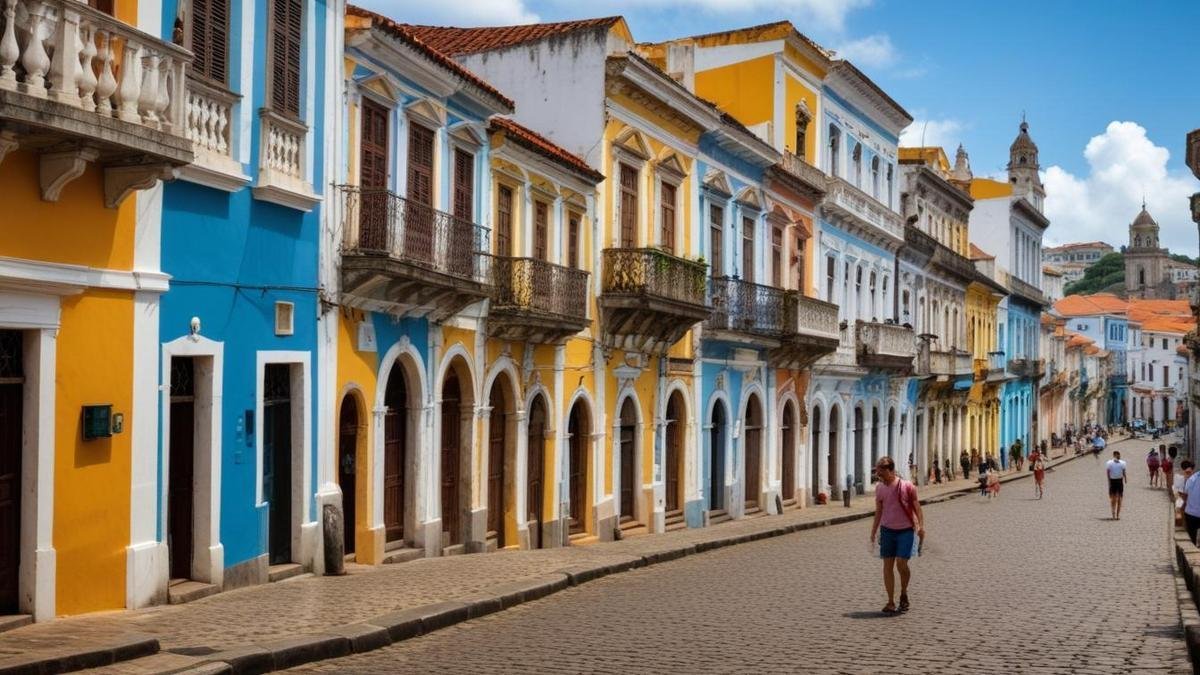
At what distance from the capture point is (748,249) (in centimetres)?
2997

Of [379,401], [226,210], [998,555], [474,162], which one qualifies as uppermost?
[474,162]

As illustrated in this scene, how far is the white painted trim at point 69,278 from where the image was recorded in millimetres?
10125

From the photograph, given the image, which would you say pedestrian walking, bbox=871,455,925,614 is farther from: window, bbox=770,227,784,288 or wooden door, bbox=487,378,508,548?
window, bbox=770,227,784,288

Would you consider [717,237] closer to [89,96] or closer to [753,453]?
[753,453]

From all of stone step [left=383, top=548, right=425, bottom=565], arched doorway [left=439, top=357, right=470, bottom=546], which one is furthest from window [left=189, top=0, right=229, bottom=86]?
arched doorway [left=439, top=357, right=470, bottom=546]

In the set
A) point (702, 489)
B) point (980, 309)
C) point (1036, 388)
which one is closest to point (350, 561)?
point (702, 489)

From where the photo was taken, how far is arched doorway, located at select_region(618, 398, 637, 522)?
2505cm

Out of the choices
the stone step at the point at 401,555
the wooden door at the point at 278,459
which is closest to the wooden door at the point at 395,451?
the stone step at the point at 401,555

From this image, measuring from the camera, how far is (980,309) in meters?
56.2

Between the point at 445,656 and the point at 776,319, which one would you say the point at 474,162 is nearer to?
the point at 445,656

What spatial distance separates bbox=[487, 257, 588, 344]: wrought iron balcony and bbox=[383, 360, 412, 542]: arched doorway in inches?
80.3

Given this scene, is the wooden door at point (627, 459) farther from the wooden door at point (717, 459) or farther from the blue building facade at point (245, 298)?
the blue building facade at point (245, 298)

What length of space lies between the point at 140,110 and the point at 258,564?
4.86 m

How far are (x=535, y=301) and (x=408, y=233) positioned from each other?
4.13 m
